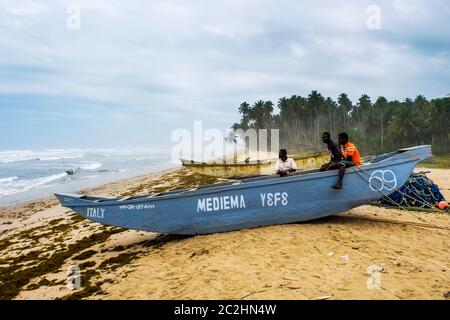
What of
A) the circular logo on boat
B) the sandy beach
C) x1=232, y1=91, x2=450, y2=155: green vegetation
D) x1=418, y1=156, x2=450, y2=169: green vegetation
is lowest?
the sandy beach

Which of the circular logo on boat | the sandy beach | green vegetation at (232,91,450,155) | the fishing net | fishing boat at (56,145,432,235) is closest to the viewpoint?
the sandy beach

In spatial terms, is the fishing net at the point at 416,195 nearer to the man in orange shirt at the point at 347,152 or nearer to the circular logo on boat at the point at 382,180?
the circular logo on boat at the point at 382,180

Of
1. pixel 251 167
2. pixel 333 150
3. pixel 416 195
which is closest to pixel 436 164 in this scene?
pixel 251 167

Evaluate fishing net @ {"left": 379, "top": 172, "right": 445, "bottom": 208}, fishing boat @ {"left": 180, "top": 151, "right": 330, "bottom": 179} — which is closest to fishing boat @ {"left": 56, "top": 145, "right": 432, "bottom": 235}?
fishing net @ {"left": 379, "top": 172, "right": 445, "bottom": 208}

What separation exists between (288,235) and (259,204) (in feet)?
3.03

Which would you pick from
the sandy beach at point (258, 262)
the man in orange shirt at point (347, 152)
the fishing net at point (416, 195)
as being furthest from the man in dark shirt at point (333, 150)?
the fishing net at point (416, 195)

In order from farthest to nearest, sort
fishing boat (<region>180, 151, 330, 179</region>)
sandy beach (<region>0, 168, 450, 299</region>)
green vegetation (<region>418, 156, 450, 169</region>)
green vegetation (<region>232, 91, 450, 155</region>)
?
green vegetation (<region>232, 91, 450, 155</region>)
green vegetation (<region>418, 156, 450, 169</region>)
fishing boat (<region>180, 151, 330, 179</region>)
sandy beach (<region>0, 168, 450, 299</region>)

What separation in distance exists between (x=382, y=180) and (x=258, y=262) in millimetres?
3740

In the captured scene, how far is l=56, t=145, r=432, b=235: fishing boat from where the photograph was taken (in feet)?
22.6

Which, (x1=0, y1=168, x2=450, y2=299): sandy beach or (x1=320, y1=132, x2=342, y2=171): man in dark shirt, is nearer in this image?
(x1=0, y1=168, x2=450, y2=299): sandy beach

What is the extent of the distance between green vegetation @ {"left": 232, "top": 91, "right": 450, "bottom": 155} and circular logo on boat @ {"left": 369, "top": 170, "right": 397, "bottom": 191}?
40.4 metres

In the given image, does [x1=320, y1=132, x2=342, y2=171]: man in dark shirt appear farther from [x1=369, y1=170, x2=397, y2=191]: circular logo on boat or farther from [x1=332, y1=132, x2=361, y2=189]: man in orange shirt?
[x1=369, y1=170, x2=397, y2=191]: circular logo on boat
